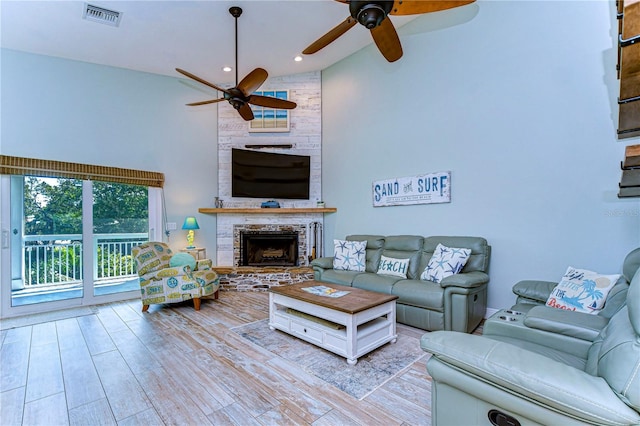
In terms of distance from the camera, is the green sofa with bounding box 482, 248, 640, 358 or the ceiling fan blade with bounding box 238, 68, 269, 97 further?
the ceiling fan blade with bounding box 238, 68, 269, 97

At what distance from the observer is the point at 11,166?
152 inches

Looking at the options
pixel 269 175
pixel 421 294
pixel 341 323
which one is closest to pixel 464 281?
pixel 421 294

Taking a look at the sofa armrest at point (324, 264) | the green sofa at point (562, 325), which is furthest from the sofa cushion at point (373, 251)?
the green sofa at point (562, 325)

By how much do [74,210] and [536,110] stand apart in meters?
6.01

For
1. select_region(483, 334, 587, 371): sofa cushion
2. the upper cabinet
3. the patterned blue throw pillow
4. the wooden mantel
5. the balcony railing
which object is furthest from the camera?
the wooden mantel

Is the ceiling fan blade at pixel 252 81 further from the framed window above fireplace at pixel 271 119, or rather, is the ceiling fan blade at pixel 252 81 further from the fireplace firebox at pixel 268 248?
the fireplace firebox at pixel 268 248

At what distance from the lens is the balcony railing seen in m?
4.09

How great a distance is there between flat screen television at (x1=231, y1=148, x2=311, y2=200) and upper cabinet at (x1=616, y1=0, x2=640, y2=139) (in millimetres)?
4312

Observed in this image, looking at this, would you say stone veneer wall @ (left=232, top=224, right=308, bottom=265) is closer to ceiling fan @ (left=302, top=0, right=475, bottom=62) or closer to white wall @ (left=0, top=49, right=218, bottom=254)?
white wall @ (left=0, top=49, right=218, bottom=254)

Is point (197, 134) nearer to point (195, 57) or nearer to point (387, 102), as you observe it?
point (195, 57)

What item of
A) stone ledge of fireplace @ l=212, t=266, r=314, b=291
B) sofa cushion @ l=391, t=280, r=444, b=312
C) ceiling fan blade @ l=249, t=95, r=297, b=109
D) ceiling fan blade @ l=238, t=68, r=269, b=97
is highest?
ceiling fan blade @ l=238, t=68, r=269, b=97

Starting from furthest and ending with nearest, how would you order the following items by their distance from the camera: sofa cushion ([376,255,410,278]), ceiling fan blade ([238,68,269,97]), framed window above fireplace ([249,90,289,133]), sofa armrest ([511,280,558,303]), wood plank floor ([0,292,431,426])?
framed window above fireplace ([249,90,289,133]) → sofa cushion ([376,255,410,278]) → ceiling fan blade ([238,68,269,97]) → sofa armrest ([511,280,558,303]) → wood plank floor ([0,292,431,426])

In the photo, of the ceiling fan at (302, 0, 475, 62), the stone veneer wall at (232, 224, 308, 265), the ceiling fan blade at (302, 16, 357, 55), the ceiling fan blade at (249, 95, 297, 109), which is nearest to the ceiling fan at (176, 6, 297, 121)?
the ceiling fan blade at (249, 95, 297, 109)

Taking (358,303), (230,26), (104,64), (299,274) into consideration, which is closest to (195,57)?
(230,26)
